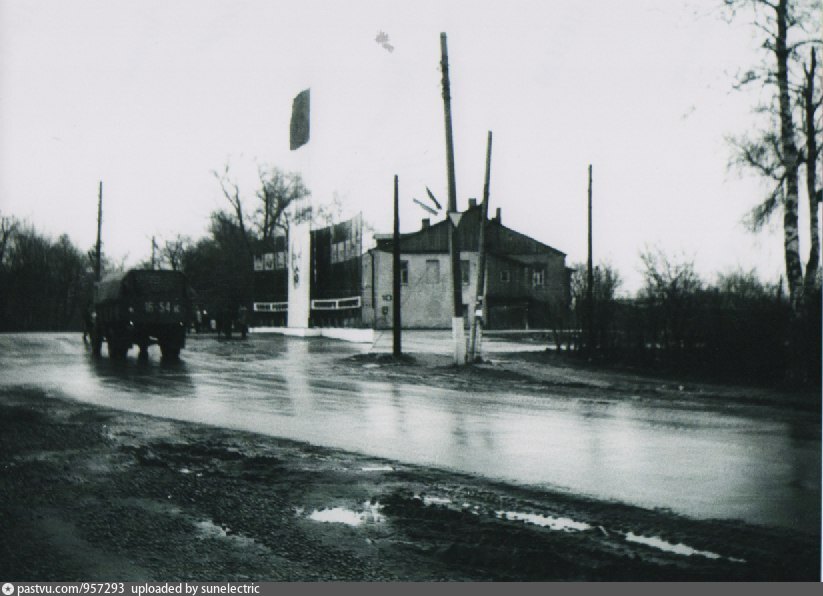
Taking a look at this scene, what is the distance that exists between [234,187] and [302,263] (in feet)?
77.3

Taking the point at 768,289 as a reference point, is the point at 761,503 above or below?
below

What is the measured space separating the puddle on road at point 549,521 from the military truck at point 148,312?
2009 centimetres

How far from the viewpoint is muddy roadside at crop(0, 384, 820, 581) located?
467 centimetres

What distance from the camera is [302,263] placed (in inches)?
1430

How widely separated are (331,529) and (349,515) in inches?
14.7

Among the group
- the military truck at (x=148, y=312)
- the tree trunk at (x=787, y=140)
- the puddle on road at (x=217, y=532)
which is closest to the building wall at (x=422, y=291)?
the military truck at (x=148, y=312)

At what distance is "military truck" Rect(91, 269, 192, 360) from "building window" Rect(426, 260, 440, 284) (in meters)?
44.1

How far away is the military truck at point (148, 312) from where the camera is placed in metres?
25.1

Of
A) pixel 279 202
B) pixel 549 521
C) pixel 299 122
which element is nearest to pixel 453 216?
pixel 299 122

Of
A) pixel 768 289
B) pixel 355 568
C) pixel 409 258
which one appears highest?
pixel 409 258

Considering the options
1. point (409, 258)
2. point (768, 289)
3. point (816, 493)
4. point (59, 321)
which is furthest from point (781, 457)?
point (409, 258)

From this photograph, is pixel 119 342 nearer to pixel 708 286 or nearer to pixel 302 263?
pixel 302 263

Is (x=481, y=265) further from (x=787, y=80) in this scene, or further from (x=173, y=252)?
(x=173, y=252)

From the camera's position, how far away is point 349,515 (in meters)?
5.82
